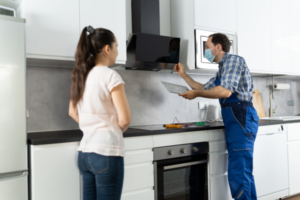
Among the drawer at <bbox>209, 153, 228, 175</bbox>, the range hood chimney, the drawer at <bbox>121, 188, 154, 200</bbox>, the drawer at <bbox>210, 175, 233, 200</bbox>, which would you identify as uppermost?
the range hood chimney

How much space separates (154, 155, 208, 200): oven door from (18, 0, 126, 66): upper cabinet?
1043 mm

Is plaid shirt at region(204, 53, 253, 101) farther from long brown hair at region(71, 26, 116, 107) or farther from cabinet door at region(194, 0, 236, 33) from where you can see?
long brown hair at region(71, 26, 116, 107)

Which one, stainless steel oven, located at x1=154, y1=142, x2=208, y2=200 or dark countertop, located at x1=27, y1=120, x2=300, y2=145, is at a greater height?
dark countertop, located at x1=27, y1=120, x2=300, y2=145

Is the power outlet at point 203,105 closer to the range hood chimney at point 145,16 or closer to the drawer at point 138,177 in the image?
the range hood chimney at point 145,16

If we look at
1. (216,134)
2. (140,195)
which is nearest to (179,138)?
(216,134)

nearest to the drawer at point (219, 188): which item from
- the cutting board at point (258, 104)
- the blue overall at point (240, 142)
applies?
the blue overall at point (240, 142)

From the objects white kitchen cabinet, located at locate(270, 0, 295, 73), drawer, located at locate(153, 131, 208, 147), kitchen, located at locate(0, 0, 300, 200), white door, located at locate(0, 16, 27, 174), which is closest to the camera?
white door, located at locate(0, 16, 27, 174)

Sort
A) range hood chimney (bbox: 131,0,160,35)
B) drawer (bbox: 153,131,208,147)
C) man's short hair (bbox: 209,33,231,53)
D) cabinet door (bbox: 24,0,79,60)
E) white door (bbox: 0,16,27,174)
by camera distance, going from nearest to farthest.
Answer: white door (bbox: 0,16,27,174), cabinet door (bbox: 24,0,79,60), drawer (bbox: 153,131,208,147), man's short hair (bbox: 209,33,231,53), range hood chimney (bbox: 131,0,160,35)

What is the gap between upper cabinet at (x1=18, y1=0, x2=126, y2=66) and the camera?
68.7 inches

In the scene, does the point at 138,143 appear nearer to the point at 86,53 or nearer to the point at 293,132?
the point at 86,53

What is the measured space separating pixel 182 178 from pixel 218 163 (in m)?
0.36

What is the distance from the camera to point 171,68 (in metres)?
2.52

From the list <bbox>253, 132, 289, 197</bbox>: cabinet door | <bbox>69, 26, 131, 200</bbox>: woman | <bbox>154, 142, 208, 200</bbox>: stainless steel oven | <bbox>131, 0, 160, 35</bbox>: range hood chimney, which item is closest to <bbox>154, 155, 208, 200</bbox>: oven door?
<bbox>154, 142, 208, 200</bbox>: stainless steel oven

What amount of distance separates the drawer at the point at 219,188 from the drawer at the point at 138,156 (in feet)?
2.12
